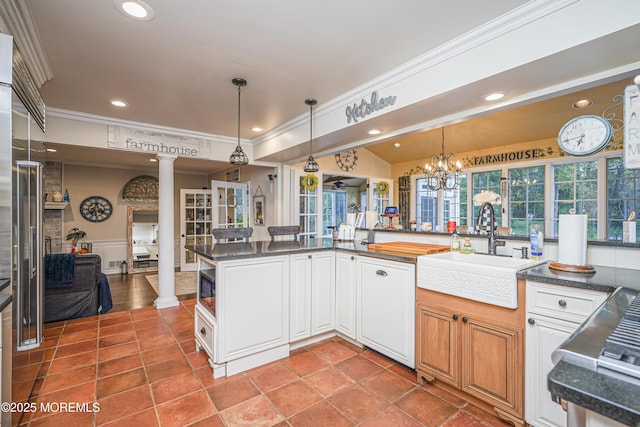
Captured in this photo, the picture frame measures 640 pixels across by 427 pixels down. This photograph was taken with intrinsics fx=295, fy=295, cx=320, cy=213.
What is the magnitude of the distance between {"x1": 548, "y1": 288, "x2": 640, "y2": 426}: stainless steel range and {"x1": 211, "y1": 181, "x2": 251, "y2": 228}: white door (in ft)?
18.8

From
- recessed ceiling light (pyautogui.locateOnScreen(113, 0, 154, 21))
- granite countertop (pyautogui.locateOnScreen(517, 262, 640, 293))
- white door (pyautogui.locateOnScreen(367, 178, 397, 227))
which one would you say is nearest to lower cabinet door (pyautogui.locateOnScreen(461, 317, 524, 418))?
Result: granite countertop (pyautogui.locateOnScreen(517, 262, 640, 293))

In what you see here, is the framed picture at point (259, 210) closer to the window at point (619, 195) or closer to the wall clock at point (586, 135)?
the wall clock at point (586, 135)

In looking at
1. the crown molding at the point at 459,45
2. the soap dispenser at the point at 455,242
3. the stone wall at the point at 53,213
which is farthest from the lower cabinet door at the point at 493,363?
the stone wall at the point at 53,213

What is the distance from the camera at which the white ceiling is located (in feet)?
5.83

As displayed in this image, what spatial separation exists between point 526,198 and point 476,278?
4243 millimetres

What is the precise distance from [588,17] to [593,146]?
29.1 inches

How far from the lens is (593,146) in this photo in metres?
1.83

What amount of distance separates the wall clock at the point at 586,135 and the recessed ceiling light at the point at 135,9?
270cm

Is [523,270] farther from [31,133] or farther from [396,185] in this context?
[396,185]

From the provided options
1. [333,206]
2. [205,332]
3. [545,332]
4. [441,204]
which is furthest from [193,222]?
[545,332]

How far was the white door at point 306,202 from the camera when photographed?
515cm

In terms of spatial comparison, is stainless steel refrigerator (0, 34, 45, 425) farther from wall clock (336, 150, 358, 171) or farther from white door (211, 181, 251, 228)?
wall clock (336, 150, 358, 171)

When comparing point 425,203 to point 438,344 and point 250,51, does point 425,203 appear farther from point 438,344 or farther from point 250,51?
point 250,51

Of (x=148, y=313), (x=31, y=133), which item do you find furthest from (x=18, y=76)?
(x=148, y=313)
